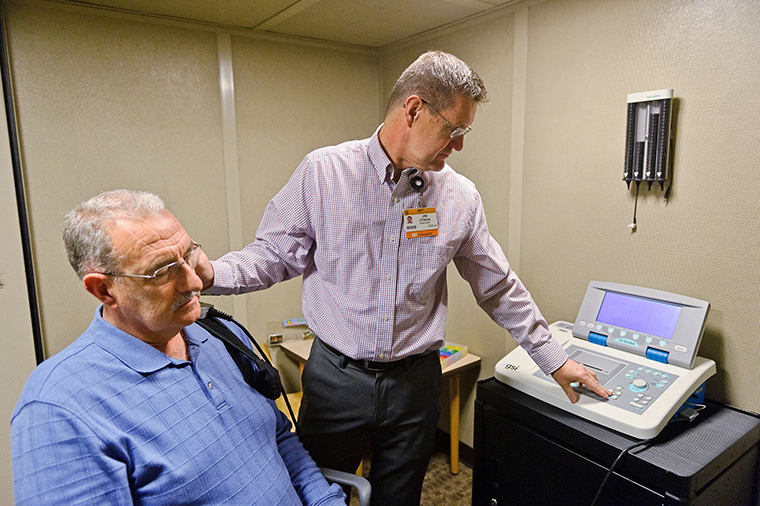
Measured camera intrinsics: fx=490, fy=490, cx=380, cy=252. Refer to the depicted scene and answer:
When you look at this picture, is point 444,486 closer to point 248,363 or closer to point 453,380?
point 453,380

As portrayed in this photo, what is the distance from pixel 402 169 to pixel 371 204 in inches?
5.4

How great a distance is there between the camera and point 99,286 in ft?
3.22

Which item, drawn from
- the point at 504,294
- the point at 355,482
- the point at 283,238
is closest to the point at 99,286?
the point at 283,238

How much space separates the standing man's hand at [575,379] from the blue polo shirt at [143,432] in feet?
2.30

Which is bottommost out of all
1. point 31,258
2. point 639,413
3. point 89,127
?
point 639,413

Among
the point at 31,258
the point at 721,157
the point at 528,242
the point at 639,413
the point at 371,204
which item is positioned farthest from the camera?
the point at 528,242

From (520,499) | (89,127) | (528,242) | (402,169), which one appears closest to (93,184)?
(89,127)

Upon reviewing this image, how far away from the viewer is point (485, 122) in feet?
7.50

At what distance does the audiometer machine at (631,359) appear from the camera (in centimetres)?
132

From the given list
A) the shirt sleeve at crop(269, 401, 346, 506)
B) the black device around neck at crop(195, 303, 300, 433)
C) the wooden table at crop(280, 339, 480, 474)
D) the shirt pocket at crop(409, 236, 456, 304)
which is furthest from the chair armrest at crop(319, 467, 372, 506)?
the wooden table at crop(280, 339, 480, 474)

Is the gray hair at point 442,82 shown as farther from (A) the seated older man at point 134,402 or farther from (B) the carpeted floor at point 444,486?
(B) the carpeted floor at point 444,486

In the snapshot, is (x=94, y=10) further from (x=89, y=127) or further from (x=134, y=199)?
(x=134, y=199)

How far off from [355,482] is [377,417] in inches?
8.1

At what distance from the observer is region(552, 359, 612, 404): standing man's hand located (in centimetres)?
140
